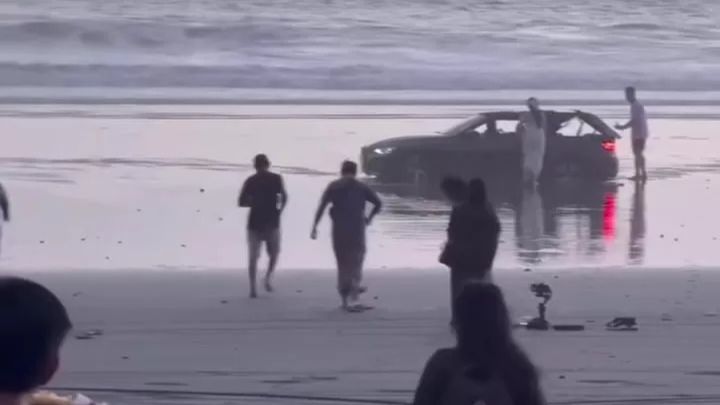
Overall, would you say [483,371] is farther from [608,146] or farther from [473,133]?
[608,146]

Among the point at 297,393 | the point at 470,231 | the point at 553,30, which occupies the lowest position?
the point at 297,393

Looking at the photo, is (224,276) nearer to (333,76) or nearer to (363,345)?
(363,345)

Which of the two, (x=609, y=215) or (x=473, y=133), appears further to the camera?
(x=473, y=133)

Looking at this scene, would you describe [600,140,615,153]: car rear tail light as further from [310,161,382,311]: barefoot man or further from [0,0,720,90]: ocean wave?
[0,0,720,90]: ocean wave

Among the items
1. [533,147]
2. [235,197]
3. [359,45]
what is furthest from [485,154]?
[359,45]

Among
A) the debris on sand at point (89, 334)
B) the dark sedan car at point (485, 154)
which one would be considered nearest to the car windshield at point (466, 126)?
the dark sedan car at point (485, 154)

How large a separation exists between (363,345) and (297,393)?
1.80 metres

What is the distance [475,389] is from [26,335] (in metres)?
1.93

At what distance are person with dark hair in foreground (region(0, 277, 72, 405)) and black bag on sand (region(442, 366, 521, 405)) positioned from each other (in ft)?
5.90

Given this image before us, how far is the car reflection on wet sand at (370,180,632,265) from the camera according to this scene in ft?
57.3

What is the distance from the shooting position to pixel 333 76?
154 ft

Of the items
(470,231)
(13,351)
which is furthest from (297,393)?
(13,351)

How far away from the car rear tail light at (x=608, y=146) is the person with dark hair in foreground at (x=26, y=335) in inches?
879

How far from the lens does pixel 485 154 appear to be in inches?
996
